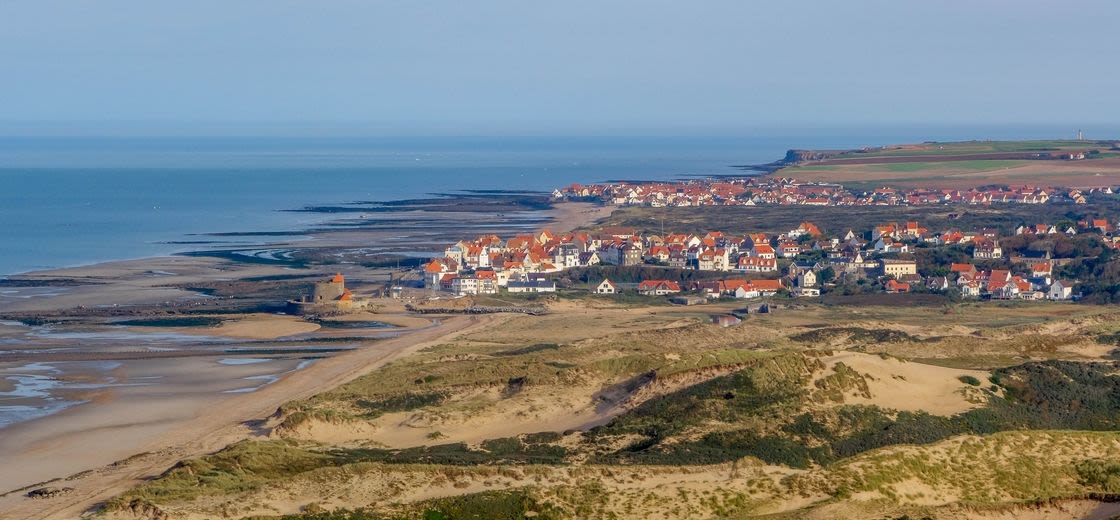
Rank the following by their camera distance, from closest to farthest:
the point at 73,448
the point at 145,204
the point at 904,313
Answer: the point at 73,448 → the point at 904,313 → the point at 145,204

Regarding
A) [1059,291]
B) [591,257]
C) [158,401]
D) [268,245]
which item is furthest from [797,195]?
[158,401]

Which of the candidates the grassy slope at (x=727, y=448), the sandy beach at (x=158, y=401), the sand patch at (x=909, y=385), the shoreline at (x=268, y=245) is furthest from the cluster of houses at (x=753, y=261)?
the sand patch at (x=909, y=385)

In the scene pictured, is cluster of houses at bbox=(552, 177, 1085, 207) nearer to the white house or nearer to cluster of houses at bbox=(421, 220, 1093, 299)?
cluster of houses at bbox=(421, 220, 1093, 299)

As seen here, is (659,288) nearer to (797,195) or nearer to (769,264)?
(769,264)

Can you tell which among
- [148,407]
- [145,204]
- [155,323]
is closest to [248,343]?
[155,323]

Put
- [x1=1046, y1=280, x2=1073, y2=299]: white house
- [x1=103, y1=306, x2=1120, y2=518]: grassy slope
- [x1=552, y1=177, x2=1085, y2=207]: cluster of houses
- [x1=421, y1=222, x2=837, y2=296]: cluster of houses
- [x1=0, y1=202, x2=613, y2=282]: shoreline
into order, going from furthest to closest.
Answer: [x1=552, y1=177, x2=1085, y2=207]: cluster of houses
[x1=0, y1=202, x2=613, y2=282]: shoreline
[x1=421, y1=222, x2=837, y2=296]: cluster of houses
[x1=1046, y1=280, x2=1073, y2=299]: white house
[x1=103, y1=306, x2=1120, y2=518]: grassy slope

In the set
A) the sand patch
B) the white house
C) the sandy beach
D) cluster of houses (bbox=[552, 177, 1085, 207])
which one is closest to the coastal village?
the white house

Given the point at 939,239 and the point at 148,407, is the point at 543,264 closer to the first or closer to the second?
the point at 939,239
